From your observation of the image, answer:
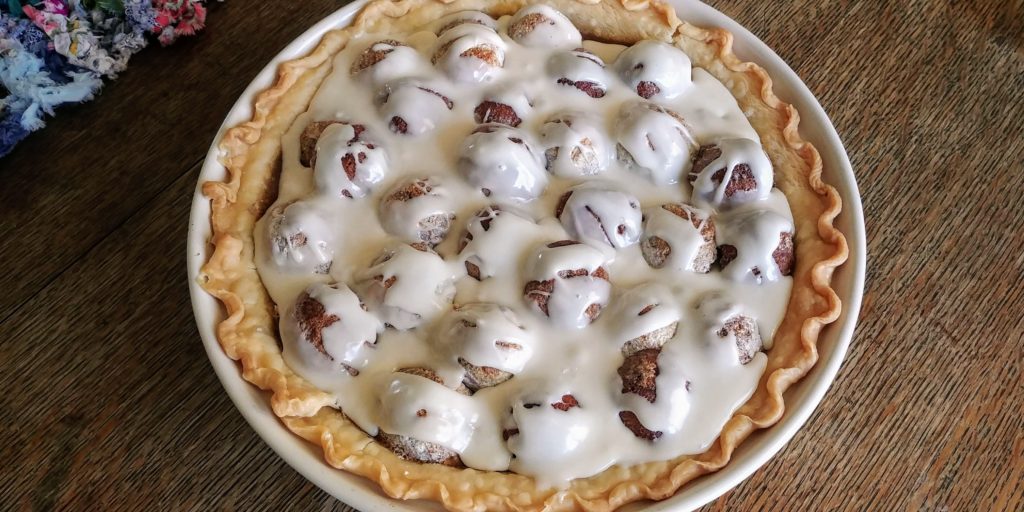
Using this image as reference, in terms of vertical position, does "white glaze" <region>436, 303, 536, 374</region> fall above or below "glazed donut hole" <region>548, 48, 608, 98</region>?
below

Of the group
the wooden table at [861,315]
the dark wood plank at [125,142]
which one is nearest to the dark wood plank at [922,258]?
the wooden table at [861,315]

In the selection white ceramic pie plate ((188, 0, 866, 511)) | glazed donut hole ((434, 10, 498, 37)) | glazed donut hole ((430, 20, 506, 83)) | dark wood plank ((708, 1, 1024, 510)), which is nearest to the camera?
white ceramic pie plate ((188, 0, 866, 511))

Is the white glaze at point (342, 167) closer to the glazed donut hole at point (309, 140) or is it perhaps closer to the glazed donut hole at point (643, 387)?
the glazed donut hole at point (309, 140)

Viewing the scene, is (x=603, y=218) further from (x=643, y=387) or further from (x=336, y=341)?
(x=336, y=341)

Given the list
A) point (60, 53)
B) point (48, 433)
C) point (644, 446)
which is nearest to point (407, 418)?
point (644, 446)

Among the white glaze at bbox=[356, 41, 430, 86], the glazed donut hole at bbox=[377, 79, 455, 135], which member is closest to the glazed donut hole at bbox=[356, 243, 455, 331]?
the glazed donut hole at bbox=[377, 79, 455, 135]

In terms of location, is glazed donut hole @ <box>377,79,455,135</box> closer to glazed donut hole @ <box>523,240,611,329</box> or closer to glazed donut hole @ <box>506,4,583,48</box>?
glazed donut hole @ <box>506,4,583,48</box>

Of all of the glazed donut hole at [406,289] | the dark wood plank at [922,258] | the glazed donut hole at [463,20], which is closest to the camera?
the glazed donut hole at [406,289]
